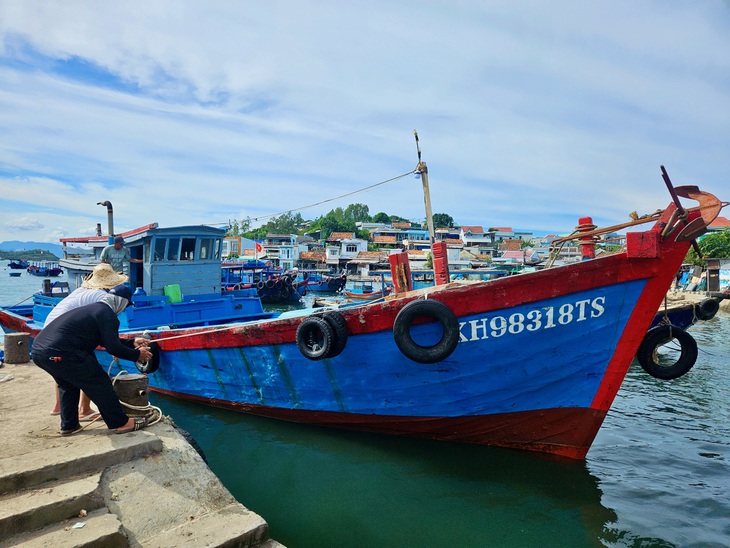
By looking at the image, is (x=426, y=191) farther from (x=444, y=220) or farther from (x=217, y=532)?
(x=444, y=220)

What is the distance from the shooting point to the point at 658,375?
5.78m

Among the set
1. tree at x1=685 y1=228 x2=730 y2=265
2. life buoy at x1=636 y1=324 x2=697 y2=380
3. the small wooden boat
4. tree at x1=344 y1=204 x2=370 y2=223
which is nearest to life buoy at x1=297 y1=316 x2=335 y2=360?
life buoy at x1=636 y1=324 x2=697 y2=380

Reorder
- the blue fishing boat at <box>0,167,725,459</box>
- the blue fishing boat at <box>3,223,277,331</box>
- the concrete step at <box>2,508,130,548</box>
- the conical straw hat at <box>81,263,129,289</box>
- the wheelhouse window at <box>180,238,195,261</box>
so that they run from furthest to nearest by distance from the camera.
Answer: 1. the wheelhouse window at <box>180,238,195,261</box>
2. the blue fishing boat at <box>3,223,277,331</box>
3. the blue fishing boat at <box>0,167,725,459</box>
4. the conical straw hat at <box>81,263,129,289</box>
5. the concrete step at <box>2,508,130,548</box>

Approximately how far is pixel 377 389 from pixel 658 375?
11.3 feet

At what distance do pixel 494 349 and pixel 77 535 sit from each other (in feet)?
13.6

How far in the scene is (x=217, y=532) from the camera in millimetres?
3240

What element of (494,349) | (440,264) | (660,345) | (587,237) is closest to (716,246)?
(587,237)

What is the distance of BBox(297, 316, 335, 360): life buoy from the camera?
5676 mm

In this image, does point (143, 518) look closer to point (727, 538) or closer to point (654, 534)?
point (654, 534)

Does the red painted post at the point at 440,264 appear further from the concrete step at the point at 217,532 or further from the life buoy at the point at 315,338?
the concrete step at the point at 217,532

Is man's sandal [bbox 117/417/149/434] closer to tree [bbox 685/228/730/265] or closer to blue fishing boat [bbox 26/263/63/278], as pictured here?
tree [bbox 685/228/730/265]

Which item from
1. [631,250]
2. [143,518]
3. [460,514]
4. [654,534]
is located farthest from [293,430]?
[631,250]

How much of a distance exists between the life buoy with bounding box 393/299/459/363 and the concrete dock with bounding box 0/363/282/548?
237 cm

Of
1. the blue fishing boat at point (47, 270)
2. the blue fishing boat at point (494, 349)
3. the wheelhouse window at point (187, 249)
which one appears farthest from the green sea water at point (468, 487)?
the blue fishing boat at point (47, 270)
